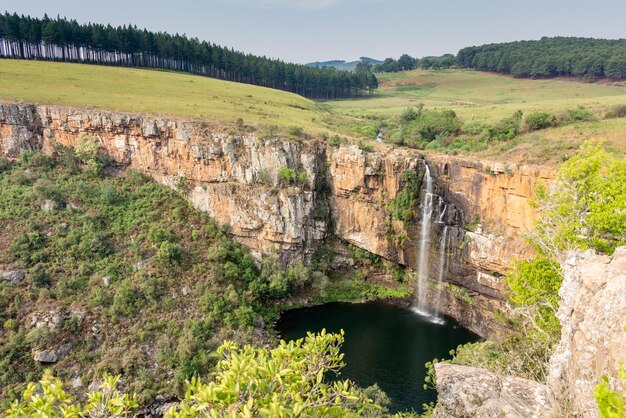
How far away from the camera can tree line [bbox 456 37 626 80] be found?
84.7 meters

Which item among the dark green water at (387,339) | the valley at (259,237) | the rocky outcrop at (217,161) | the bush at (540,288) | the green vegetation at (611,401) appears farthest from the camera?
the rocky outcrop at (217,161)

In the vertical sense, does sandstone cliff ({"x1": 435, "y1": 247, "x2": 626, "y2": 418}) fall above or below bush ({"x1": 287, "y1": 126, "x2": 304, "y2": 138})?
below

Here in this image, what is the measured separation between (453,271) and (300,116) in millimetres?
27148

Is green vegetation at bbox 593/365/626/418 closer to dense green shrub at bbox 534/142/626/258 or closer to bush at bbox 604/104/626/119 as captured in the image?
dense green shrub at bbox 534/142/626/258

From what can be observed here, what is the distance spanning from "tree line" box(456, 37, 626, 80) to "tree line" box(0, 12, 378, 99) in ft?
136

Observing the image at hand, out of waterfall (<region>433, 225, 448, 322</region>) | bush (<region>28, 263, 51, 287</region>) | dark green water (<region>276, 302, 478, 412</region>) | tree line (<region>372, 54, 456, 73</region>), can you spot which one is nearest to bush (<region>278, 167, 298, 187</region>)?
dark green water (<region>276, 302, 478, 412</region>)

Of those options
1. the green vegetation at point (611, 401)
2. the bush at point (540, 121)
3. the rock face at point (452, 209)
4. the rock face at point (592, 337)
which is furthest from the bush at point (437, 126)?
the green vegetation at point (611, 401)

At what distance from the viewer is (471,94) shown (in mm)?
86188

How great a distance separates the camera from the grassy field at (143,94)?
40.3 m

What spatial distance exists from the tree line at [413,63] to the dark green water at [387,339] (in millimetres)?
120831

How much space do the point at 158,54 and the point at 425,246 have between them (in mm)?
65992

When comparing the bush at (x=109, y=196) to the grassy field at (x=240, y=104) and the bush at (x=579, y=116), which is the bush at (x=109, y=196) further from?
the bush at (x=579, y=116)

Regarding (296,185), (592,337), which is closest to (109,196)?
(296,185)

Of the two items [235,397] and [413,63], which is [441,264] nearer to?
[235,397]
